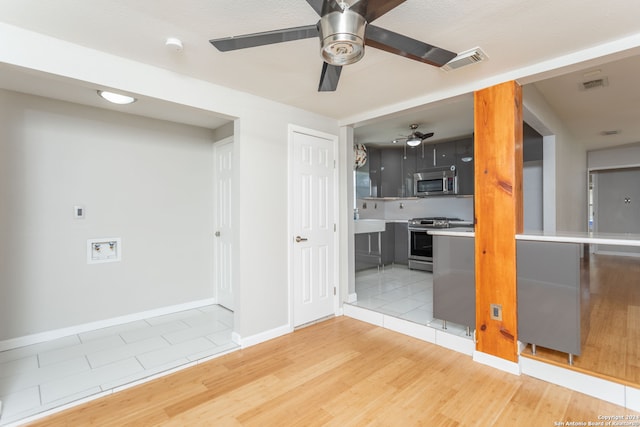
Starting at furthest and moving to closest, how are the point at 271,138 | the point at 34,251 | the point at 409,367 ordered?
the point at 271,138 < the point at 34,251 < the point at 409,367

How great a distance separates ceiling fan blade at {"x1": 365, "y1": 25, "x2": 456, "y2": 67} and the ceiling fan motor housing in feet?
0.24

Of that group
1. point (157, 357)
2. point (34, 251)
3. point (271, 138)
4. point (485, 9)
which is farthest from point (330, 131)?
point (34, 251)

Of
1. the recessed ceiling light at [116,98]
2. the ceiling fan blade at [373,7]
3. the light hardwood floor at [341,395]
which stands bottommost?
the light hardwood floor at [341,395]

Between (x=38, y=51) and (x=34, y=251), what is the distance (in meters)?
1.90

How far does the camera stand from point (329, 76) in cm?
183

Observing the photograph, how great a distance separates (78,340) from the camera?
287 centimetres

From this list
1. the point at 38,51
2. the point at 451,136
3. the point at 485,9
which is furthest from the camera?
the point at 451,136

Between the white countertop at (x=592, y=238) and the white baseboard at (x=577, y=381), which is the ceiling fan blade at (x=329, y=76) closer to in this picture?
the white countertop at (x=592, y=238)

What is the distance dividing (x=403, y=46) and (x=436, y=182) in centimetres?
429

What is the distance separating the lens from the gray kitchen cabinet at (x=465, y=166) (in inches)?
200

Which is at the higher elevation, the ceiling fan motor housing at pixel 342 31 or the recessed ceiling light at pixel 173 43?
the recessed ceiling light at pixel 173 43

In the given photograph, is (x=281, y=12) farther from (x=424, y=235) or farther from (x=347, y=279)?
(x=424, y=235)

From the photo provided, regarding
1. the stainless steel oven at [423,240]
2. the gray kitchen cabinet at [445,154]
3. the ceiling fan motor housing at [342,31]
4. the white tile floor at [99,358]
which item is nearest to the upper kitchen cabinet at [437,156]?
the gray kitchen cabinet at [445,154]

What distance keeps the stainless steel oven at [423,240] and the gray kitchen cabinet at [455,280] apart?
2.49 metres
